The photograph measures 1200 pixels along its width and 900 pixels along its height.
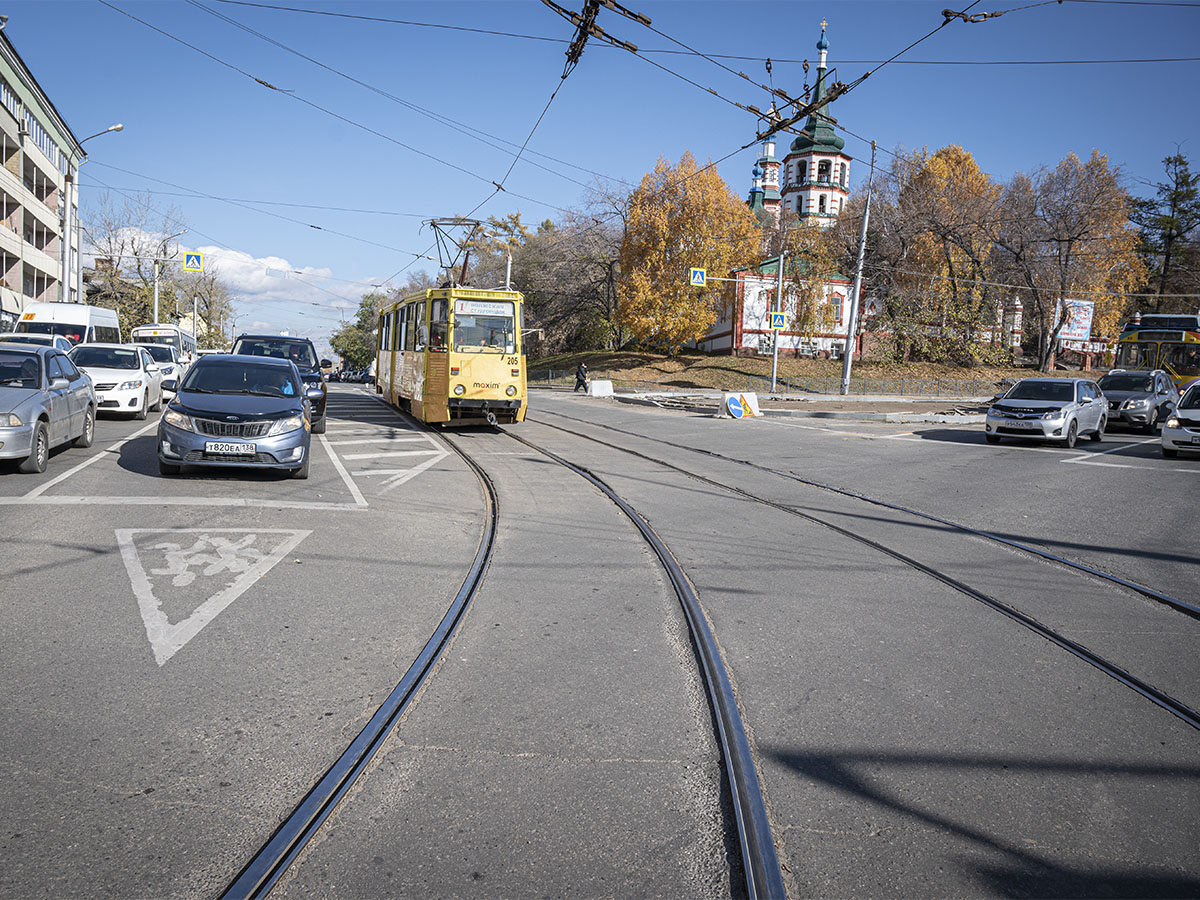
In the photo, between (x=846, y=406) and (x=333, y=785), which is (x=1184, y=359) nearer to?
(x=846, y=406)

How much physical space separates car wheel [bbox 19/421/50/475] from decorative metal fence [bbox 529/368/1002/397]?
35.9 m

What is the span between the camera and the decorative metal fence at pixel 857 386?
150ft

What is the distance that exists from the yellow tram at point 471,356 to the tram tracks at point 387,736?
40.3ft

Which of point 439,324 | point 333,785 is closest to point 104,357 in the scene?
point 439,324

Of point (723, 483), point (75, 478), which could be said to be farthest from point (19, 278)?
point (723, 483)

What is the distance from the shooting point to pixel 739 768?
3.67m

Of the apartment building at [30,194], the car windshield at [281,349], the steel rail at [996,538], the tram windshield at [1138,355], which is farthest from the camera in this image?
the apartment building at [30,194]

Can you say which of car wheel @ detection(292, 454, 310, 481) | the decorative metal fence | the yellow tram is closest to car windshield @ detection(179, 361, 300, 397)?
car wheel @ detection(292, 454, 310, 481)

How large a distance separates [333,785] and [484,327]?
51.6 ft

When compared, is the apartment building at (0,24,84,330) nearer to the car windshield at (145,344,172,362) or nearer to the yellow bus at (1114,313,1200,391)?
the car windshield at (145,344,172,362)

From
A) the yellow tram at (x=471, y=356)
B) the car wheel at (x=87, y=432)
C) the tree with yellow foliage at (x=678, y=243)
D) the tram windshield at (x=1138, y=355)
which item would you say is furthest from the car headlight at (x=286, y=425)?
the tree with yellow foliage at (x=678, y=243)

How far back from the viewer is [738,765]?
12.1ft

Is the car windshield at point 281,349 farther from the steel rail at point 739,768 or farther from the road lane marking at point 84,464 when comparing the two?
the steel rail at point 739,768

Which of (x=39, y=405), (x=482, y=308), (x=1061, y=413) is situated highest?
(x=482, y=308)
